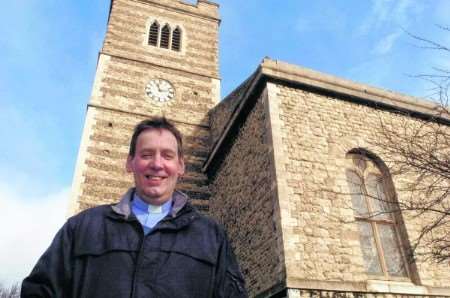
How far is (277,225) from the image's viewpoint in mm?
6809

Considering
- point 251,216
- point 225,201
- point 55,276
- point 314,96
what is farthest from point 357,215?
point 55,276

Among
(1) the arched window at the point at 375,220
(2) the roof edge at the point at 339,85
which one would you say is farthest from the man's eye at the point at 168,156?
(2) the roof edge at the point at 339,85

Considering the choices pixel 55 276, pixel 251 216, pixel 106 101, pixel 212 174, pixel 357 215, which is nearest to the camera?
pixel 55 276

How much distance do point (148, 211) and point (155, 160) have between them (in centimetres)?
26

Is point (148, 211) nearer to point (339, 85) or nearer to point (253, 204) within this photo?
point (253, 204)

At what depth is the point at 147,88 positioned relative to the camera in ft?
48.4

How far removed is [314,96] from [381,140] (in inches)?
72.6

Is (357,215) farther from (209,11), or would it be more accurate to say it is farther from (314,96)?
(209,11)

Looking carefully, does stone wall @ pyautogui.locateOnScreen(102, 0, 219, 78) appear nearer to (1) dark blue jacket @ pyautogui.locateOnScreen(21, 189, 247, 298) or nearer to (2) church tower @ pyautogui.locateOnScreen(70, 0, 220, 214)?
(2) church tower @ pyautogui.locateOnScreen(70, 0, 220, 214)

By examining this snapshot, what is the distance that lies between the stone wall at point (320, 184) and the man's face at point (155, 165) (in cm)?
470

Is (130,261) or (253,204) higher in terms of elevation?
(253,204)

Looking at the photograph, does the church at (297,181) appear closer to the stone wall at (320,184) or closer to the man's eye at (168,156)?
the stone wall at (320,184)

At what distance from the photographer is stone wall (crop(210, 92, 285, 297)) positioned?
701cm

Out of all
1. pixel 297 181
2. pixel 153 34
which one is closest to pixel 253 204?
pixel 297 181
